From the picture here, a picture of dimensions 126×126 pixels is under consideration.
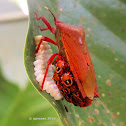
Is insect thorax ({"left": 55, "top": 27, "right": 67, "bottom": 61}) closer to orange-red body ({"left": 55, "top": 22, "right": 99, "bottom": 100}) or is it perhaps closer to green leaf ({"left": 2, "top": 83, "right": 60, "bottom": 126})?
orange-red body ({"left": 55, "top": 22, "right": 99, "bottom": 100})

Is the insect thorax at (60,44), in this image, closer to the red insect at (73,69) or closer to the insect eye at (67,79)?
the red insect at (73,69)

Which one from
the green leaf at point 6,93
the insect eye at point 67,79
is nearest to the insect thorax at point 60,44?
the insect eye at point 67,79

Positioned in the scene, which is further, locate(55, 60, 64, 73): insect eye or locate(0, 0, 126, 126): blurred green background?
locate(0, 0, 126, 126): blurred green background

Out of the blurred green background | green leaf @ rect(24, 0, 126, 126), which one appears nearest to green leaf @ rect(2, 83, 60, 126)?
the blurred green background

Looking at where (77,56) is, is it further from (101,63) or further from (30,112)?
(30,112)

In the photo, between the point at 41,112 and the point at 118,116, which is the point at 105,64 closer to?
the point at 118,116

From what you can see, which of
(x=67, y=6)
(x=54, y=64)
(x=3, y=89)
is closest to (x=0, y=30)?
(x=3, y=89)

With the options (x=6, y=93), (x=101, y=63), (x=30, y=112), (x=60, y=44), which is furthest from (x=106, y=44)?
(x=6, y=93)

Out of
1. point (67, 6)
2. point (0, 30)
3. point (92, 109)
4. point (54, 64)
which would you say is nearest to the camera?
point (54, 64)

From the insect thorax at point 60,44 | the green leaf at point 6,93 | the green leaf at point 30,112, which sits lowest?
the green leaf at point 6,93
